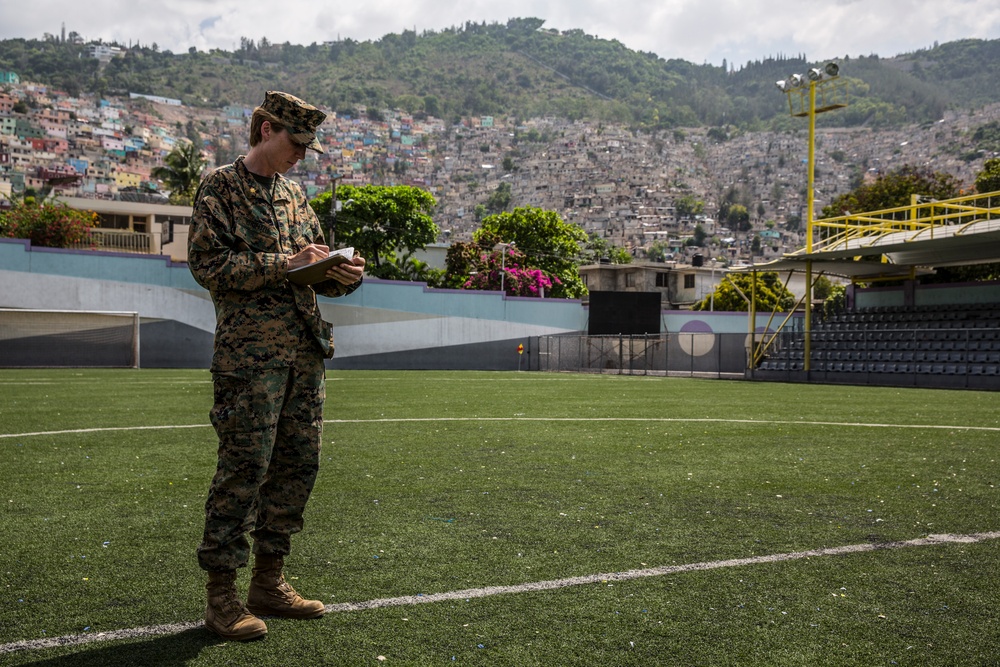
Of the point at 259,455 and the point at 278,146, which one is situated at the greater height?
the point at 278,146

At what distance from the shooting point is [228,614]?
10.6 ft

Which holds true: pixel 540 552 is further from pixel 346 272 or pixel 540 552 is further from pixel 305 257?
pixel 305 257

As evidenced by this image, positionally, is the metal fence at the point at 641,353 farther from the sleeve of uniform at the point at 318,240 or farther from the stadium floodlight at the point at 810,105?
the sleeve of uniform at the point at 318,240

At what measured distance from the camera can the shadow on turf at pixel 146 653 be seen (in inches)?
114

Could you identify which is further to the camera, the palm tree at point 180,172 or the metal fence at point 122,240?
the palm tree at point 180,172

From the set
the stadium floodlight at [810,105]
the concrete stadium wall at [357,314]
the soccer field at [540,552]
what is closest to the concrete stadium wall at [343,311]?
the concrete stadium wall at [357,314]

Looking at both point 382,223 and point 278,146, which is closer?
point 278,146

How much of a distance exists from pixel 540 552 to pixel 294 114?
2.47m

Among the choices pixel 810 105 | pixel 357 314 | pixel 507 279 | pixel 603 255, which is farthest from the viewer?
pixel 603 255

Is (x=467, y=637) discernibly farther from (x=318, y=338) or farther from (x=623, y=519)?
(x=623, y=519)

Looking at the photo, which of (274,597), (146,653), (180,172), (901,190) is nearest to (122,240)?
(180,172)

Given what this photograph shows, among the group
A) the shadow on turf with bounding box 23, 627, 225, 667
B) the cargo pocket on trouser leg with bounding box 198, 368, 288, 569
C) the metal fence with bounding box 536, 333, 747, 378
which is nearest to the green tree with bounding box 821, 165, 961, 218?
the metal fence with bounding box 536, 333, 747, 378

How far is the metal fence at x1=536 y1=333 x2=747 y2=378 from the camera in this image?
42.0m

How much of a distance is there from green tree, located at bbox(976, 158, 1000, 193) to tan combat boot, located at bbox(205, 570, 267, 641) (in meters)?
50.7
